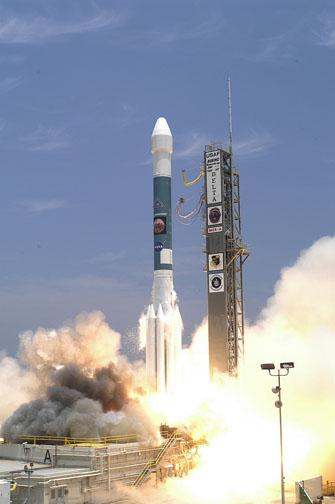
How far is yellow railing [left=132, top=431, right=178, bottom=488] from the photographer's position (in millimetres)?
53219

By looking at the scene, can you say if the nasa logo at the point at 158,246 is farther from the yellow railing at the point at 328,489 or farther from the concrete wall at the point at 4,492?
the concrete wall at the point at 4,492

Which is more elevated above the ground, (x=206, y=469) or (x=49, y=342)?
(x=49, y=342)

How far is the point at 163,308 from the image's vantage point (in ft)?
233

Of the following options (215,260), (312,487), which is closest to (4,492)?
(312,487)

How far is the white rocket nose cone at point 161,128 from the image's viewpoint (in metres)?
75.1

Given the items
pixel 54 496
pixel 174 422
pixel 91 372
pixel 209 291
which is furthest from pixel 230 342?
pixel 54 496

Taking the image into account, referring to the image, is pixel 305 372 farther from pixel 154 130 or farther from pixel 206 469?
pixel 154 130

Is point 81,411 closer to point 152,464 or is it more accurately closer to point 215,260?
point 152,464

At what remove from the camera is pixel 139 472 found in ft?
177

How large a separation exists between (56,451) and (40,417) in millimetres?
6695

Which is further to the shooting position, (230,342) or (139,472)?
(230,342)

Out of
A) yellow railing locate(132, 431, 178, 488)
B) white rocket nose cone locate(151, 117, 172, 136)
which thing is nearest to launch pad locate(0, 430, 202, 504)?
yellow railing locate(132, 431, 178, 488)

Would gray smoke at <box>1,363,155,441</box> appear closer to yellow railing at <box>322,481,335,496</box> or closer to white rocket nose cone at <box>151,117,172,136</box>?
yellow railing at <box>322,481,335,496</box>

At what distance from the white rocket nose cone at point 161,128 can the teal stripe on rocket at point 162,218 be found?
5.44 m
